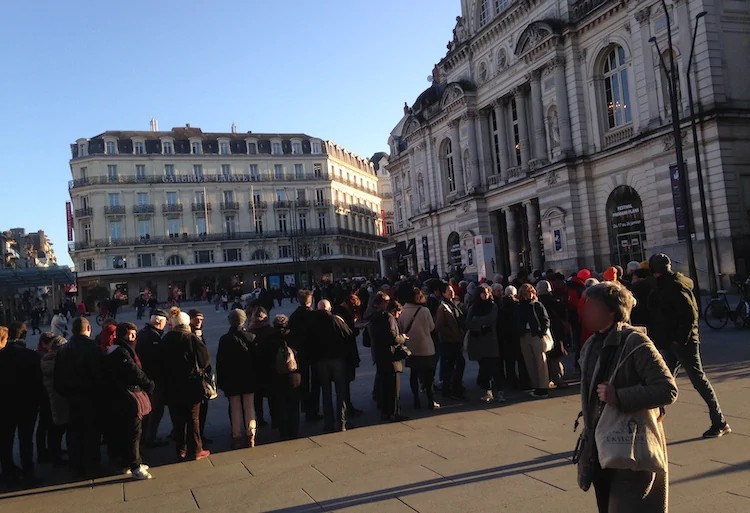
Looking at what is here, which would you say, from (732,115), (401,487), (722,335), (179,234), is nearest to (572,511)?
(401,487)

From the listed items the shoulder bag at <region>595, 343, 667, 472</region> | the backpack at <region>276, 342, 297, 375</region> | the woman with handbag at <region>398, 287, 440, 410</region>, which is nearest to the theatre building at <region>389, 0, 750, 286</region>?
the woman with handbag at <region>398, 287, 440, 410</region>

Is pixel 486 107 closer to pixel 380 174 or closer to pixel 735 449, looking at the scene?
pixel 735 449

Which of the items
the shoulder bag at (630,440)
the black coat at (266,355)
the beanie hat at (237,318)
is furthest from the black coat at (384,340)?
the shoulder bag at (630,440)

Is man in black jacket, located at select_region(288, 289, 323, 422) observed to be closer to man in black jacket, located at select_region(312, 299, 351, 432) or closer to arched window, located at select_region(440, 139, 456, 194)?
man in black jacket, located at select_region(312, 299, 351, 432)

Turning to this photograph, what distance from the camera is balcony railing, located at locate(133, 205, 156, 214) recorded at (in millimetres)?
72875

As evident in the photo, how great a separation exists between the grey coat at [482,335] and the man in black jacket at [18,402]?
19.3ft

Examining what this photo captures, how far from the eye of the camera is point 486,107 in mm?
40812

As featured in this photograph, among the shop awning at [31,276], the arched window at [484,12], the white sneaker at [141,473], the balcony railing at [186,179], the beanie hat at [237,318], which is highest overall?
the arched window at [484,12]

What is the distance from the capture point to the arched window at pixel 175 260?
7344 cm

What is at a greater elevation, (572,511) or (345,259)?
(345,259)

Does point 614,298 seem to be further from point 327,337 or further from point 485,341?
point 485,341

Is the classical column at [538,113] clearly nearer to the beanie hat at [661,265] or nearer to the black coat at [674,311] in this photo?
the beanie hat at [661,265]

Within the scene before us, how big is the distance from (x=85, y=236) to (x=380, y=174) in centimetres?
4781

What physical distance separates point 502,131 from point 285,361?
33.3m
